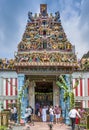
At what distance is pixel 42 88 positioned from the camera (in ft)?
152

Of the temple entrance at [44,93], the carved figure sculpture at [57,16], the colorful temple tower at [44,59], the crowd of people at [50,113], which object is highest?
the carved figure sculpture at [57,16]

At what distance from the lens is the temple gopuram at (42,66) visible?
40.5 meters

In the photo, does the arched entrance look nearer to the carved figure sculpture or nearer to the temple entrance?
the temple entrance

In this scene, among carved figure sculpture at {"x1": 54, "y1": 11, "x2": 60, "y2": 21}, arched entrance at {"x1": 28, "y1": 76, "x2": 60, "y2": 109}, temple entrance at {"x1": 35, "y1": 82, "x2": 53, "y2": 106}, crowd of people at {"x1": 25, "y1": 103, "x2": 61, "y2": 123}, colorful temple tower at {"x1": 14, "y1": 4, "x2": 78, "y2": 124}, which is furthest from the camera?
temple entrance at {"x1": 35, "y1": 82, "x2": 53, "y2": 106}

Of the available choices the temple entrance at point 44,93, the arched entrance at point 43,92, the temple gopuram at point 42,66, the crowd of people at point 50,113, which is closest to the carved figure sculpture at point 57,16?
the temple gopuram at point 42,66

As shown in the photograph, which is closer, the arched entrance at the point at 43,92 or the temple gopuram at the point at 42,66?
the temple gopuram at the point at 42,66

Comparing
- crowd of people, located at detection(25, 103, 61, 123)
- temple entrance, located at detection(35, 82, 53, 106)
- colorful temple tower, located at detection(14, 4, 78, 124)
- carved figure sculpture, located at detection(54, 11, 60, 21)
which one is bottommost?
crowd of people, located at detection(25, 103, 61, 123)

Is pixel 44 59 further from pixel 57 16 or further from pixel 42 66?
pixel 57 16

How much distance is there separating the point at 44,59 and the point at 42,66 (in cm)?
84

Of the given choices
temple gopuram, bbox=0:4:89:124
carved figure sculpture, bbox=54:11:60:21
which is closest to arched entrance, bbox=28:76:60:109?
temple gopuram, bbox=0:4:89:124

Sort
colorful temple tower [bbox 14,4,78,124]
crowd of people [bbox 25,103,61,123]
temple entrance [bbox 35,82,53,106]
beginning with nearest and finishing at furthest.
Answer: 1. crowd of people [bbox 25,103,61,123]
2. colorful temple tower [bbox 14,4,78,124]
3. temple entrance [bbox 35,82,53,106]

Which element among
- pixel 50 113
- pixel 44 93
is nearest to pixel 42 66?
pixel 50 113

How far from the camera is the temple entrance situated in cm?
4553

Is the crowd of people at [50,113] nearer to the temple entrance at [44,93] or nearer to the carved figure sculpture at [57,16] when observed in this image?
the temple entrance at [44,93]
